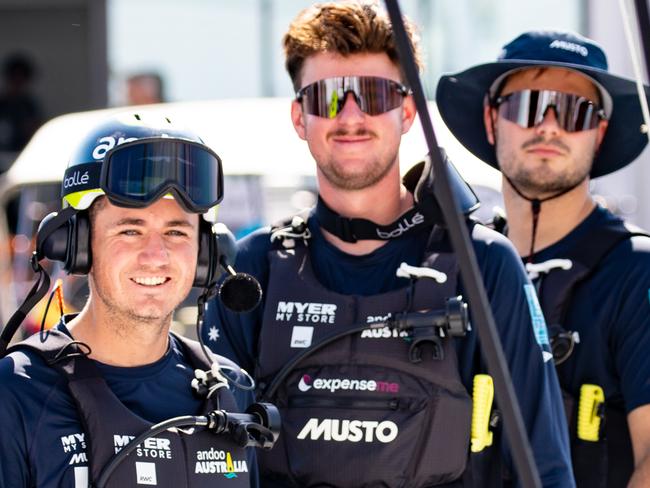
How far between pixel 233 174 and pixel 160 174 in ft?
16.8

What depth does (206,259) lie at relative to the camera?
143 inches

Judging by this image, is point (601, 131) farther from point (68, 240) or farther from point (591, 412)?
point (68, 240)

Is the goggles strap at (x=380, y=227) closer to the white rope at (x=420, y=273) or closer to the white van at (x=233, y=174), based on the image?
the white rope at (x=420, y=273)

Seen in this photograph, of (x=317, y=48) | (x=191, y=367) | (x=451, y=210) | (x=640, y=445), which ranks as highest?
(x=317, y=48)

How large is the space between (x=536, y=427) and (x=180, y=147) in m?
1.24

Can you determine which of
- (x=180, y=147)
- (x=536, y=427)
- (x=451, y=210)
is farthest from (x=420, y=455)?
(x=451, y=210)

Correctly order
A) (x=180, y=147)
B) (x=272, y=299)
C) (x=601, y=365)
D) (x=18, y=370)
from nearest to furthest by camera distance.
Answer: (x=18, y=370)
(x=180, y=147)
(x=272, y=299)
(x=601, y=365)

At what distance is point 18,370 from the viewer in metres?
3.23

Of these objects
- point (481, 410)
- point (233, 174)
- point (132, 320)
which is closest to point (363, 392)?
point (481, 410)

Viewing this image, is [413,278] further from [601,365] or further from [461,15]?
[461,15]

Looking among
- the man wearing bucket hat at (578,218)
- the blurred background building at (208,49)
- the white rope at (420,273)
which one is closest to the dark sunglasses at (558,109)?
the man wearing bucket hat at (578,218)

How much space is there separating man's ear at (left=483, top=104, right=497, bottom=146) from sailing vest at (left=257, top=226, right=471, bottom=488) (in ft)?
3.52

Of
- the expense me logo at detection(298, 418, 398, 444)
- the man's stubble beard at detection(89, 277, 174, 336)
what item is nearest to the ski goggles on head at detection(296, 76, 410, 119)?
the expense me logo at detection(298, 418, 398, 444)

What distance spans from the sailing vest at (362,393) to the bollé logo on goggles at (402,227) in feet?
0.49
